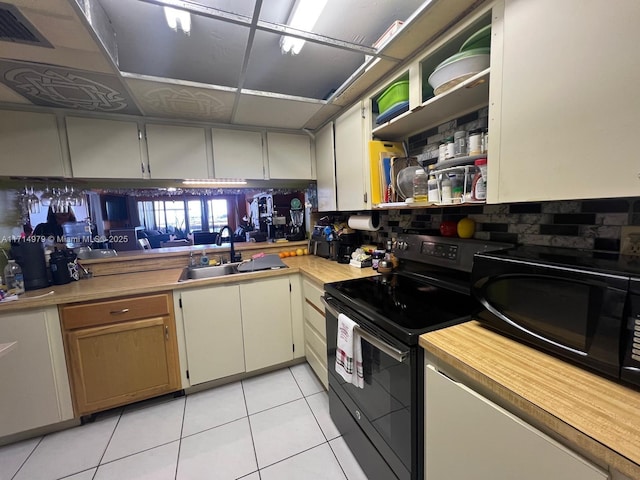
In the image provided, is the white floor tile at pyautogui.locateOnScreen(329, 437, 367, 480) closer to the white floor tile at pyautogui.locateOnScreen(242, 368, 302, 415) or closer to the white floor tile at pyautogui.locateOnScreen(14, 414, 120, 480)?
the white floor tile at pyautogui.locateOnScreen(242, 368, 302, 415)

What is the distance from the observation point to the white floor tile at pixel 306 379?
1.96m

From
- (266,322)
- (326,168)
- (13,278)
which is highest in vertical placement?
(326,168)

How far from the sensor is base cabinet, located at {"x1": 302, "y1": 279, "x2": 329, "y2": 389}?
1.82 m

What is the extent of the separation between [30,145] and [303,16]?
197 centimetres

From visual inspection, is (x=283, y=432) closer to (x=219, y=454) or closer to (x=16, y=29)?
(x=219, y=454)

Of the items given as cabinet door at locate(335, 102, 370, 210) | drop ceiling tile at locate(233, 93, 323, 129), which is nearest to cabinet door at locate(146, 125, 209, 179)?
drop ceiling tile at locate(233, 93, 323, 129)

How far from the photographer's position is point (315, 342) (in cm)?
197

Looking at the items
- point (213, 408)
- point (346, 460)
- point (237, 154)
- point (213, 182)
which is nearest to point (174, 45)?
point (237, 154)

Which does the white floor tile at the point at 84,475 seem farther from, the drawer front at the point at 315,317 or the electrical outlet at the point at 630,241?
the electrical outlet at the point at 630,241

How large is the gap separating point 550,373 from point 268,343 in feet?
6.02

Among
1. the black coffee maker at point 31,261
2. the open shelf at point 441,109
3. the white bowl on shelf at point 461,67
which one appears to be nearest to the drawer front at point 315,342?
the open shelf at point 441,109

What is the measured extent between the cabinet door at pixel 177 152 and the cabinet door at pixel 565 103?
2.07 meters

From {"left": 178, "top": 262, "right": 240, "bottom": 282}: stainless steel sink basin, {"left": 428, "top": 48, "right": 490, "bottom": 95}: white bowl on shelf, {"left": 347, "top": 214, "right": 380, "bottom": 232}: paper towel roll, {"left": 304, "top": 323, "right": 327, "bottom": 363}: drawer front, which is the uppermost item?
{"left": 428, "top": 48, "right": 490, "bottom": 95}: white bowl on shelf

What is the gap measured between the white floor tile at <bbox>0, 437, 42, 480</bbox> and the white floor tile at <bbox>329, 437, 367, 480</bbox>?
1.73 m
